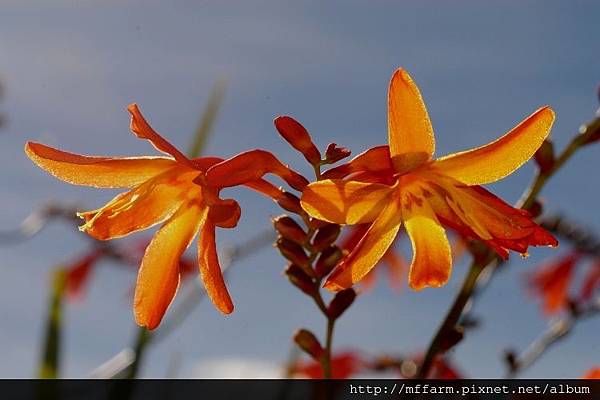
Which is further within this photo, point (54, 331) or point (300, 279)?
point (54, 331)

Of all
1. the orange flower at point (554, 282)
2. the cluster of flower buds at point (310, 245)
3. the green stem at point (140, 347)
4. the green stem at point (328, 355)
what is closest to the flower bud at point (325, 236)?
the cluster of flower buds at point (310, 245)

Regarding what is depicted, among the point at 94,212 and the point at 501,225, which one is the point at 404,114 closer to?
the point at 501,225

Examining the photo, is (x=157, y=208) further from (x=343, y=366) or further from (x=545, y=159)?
(x=343, y=366)

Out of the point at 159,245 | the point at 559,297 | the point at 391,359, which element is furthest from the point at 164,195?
the point at 559,297

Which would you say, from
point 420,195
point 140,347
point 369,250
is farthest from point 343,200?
point 140,347

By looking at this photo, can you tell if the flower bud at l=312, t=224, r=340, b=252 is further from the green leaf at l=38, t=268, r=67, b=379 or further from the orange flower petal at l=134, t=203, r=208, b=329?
the green leaf at l=38, t=268, r=67, b=379

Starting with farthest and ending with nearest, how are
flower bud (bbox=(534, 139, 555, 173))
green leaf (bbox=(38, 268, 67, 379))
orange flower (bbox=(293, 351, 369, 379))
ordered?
orange flower (bbox=(293, 351, 369, 379)) → green leaf (bbox=(38, 268, 67, 379)) → flower bud (bbox=(534, 139, 555, 173))

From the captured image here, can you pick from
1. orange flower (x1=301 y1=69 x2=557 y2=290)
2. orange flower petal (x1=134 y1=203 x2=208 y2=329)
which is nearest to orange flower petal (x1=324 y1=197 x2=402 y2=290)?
orange flower (x1=301 y1=69 x2=557 y2=290)
